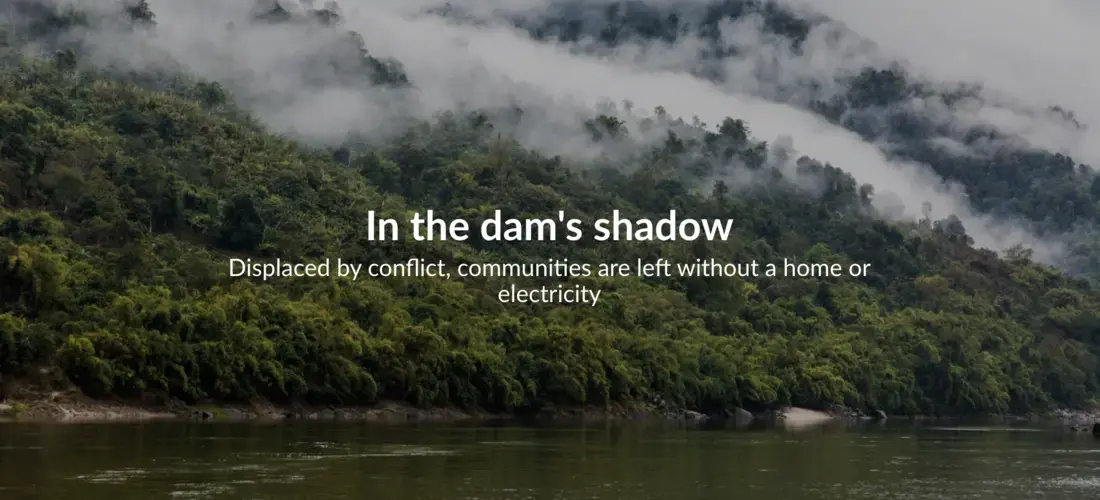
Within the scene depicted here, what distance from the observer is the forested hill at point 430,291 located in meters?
82.7

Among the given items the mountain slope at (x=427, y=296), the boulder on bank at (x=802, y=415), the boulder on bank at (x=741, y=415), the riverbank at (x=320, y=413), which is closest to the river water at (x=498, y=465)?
the riverbank at (x=320, y=413)

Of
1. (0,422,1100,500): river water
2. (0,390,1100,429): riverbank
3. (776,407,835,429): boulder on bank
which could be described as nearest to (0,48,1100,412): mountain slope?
(0,390,1100,429): riverbank

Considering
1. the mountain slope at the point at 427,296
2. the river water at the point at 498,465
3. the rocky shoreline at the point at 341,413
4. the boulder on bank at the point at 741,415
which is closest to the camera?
the river water at the point at 498,465

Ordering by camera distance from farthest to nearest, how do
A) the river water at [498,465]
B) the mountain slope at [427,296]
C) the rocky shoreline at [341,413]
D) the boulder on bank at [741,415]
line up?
the boulder on bank at [741,415] → the mountain slope at [427,296] → the rocky shoreline at [341,413] → the river water at [498,465]

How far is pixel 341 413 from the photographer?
8606 cm

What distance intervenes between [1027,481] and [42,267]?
5876cm

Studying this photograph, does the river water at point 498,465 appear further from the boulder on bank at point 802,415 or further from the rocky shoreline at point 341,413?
the boulder on bank at point 802,415

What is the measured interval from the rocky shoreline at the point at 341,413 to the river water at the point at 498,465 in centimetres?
622

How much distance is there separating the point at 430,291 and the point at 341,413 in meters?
21.5

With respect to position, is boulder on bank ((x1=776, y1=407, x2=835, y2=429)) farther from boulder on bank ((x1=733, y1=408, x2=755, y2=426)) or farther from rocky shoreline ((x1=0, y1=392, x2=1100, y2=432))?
boulder on bank ((x1=733, y1=408, x2=755, y2=426))

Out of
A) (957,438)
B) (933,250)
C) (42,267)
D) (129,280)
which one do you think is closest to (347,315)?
(129,280)

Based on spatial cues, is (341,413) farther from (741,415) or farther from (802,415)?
(802,415)

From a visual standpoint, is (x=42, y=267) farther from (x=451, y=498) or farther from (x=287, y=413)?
(x=451, y=498)

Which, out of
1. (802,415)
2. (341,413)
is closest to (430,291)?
(341,413)
